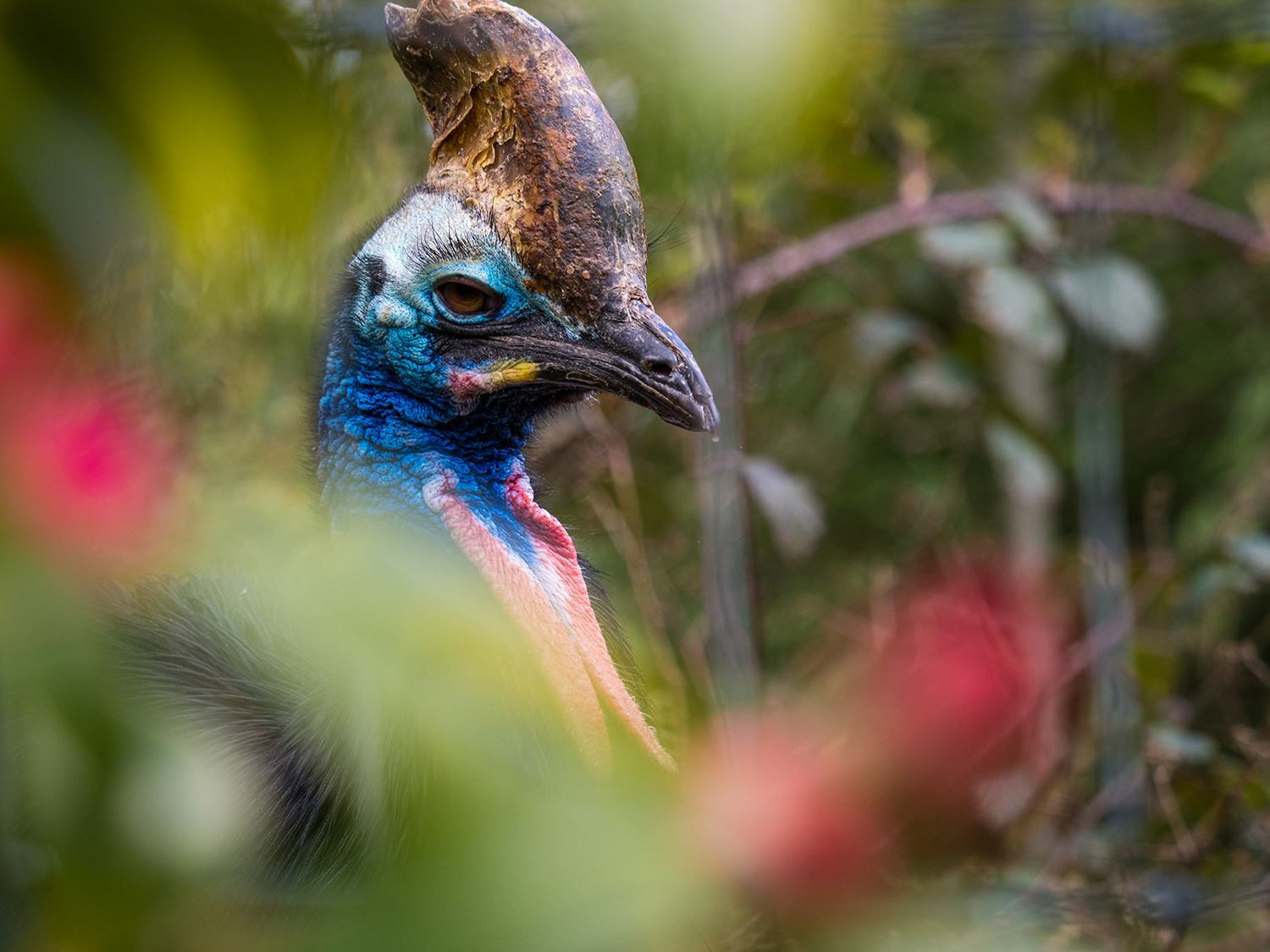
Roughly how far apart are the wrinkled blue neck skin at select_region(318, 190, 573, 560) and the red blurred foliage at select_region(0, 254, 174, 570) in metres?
0.79

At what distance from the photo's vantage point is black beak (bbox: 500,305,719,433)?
3.68ft

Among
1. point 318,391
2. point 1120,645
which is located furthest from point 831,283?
point 318,391

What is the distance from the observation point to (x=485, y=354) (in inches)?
49.3

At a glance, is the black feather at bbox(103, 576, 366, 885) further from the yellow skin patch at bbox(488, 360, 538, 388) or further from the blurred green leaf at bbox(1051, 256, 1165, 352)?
the blurred green leaf at bbox(1051, 256, 1165, 352)

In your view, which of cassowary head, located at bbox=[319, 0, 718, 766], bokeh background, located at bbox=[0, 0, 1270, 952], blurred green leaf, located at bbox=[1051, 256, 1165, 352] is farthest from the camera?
blurred green leaf, located at bbox=[1051, 256, 1165, 352]

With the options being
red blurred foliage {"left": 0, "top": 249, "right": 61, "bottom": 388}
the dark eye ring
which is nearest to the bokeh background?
red blurred foliage {"left": 0, "top": 249, "right": 61, "bottom": 388}

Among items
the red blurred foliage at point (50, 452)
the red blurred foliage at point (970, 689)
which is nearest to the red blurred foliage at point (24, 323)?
the red blurred foliage at point (50, 452)

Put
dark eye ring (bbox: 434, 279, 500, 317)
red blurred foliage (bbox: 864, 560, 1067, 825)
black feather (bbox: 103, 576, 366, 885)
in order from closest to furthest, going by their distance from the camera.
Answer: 1. black feather (bbox: 103, 576, 366, 885)
2. dark eye ring (bbox: 434, 279, 500, 317)
3. red blurred foliage (bbox: 864, 560, 1067, 825)

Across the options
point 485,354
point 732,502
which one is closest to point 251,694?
point 485,354

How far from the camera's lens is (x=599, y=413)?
8.42 ft

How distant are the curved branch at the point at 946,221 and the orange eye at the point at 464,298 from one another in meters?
1.07

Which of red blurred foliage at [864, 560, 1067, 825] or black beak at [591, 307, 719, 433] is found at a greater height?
black beak at [591, 307, 719, 433]

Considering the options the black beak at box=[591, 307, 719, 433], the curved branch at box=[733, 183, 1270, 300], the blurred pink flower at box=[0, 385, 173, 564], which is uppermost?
the curved branch at box=[733, 183, 1270, 300]

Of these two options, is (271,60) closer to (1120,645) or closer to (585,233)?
(585,233)
